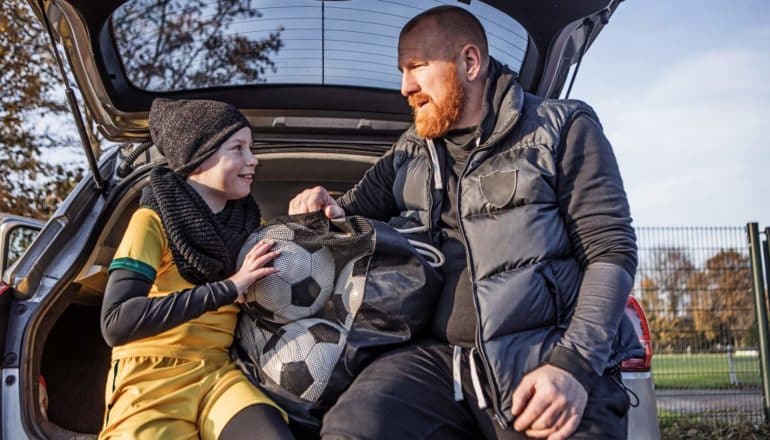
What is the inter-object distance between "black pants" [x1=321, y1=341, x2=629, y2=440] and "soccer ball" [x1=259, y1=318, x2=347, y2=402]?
0.32 feet

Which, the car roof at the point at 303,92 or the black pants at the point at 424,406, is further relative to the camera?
the car roof at the point at 303,92

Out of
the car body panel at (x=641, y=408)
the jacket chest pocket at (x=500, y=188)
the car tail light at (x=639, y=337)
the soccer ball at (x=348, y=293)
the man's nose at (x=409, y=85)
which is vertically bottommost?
the car body panel at (x=641, y=408)

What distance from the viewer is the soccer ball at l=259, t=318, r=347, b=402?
208cm

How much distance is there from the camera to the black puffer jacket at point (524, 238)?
199cm

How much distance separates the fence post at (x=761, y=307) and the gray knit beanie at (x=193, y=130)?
6.32 metres

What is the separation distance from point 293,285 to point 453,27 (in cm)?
112

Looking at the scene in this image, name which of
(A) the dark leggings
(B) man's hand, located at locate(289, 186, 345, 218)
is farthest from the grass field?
(A) the dark leggings

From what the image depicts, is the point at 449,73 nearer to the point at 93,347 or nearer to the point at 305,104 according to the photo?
the point at 305,104

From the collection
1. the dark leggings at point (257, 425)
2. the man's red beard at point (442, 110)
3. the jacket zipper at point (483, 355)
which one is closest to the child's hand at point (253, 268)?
the dark leggings at point (257, 425)

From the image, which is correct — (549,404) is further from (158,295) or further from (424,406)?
(158,295)

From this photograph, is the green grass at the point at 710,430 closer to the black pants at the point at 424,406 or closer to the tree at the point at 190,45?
the black pants at the point at 424,406

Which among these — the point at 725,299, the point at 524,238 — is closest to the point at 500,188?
the point at 524,238

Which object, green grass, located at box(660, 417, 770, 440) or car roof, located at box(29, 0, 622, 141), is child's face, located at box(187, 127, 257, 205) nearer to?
car roof, located at box(29, 0, 622, 141)

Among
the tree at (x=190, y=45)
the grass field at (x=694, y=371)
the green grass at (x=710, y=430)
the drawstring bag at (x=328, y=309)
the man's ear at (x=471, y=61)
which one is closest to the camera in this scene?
the drawstring bag at (x=328, y=309)
